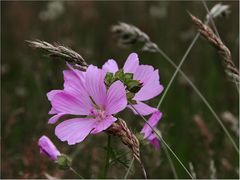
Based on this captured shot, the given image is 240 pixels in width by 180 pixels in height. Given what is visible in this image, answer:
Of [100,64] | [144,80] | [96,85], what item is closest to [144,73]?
[144,80]

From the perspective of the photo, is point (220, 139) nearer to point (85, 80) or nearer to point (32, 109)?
point (32, 109)

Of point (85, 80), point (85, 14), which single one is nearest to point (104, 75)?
point (85, 80)

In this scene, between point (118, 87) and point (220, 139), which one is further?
point (220, 139)

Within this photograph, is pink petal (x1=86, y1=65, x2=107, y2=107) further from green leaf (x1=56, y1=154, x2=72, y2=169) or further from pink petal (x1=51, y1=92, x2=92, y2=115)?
green leaf (x1=56, y1=154, x2=72, y2=169)

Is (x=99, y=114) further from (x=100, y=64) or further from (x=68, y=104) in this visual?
(x=100, y=64)

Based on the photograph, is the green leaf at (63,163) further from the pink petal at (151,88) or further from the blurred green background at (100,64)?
the pink petal at (151,88)

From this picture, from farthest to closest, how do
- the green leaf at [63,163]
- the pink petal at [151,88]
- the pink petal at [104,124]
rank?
the green leaf at [63,163], the pink petal at [151,88], the pink petal at [104,124]

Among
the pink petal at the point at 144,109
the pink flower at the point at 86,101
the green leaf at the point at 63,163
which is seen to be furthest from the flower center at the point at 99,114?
the green leaf at the point at 63,163

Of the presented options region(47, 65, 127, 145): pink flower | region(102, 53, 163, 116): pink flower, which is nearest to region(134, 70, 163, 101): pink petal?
region(102, 53, 163, 116): pink flower
